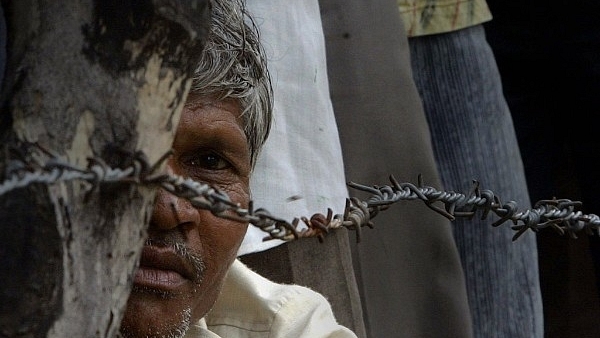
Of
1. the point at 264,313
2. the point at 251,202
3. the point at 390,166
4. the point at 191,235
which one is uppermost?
the point at 251,202

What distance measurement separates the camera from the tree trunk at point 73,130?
76cm

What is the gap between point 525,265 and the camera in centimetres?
274

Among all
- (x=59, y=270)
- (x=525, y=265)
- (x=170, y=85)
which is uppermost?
(x=170, y=85)

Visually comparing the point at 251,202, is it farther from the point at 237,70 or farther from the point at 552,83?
the point at 552,83

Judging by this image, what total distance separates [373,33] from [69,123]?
5.36ft

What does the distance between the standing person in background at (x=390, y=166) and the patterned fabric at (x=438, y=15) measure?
0.26 m

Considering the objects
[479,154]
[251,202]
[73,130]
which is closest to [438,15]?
[479,154]

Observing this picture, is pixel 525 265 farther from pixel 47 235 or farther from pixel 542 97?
pixel 47 235

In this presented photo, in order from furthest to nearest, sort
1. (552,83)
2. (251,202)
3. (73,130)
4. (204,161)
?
(552,83), (204,161), (251,202), (73,130)

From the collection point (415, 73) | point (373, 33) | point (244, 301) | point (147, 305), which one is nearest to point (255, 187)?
point (244, 301)

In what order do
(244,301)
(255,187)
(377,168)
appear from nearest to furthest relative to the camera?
(244,301) → (255,187) → (377,168)

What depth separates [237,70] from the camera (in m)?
1.60

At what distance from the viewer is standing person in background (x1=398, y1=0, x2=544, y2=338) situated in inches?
107

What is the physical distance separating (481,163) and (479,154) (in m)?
0.02
